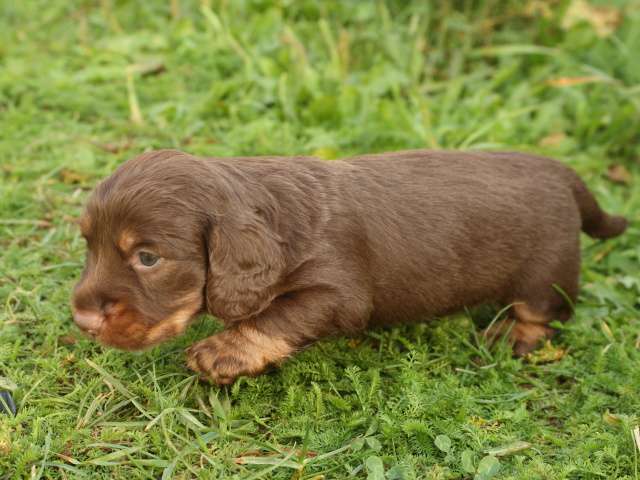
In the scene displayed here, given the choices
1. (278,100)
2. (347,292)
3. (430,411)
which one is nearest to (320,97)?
(278,100)

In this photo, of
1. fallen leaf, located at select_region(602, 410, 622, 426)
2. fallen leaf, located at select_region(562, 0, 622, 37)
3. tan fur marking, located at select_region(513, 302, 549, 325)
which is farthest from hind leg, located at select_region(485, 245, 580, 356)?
fallen leaf, located at select_region(562, 0, 622, 37)

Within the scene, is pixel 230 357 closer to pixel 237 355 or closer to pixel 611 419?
pixel 237 355

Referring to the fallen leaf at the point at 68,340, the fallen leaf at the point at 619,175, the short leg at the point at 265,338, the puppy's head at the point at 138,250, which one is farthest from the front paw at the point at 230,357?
the fallen leaf at the point at 619,175

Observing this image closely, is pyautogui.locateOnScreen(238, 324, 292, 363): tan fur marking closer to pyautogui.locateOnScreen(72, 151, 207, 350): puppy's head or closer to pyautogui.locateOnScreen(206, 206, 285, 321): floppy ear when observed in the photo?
pyautogui.locateOnScreen(206, 206, 285, 321): floppy ear

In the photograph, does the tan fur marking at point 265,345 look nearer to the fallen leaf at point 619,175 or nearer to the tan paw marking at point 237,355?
the tan paw marking at point 237,355

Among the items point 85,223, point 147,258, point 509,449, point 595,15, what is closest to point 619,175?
point 595,15

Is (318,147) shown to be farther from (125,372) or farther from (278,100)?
(125,372)
